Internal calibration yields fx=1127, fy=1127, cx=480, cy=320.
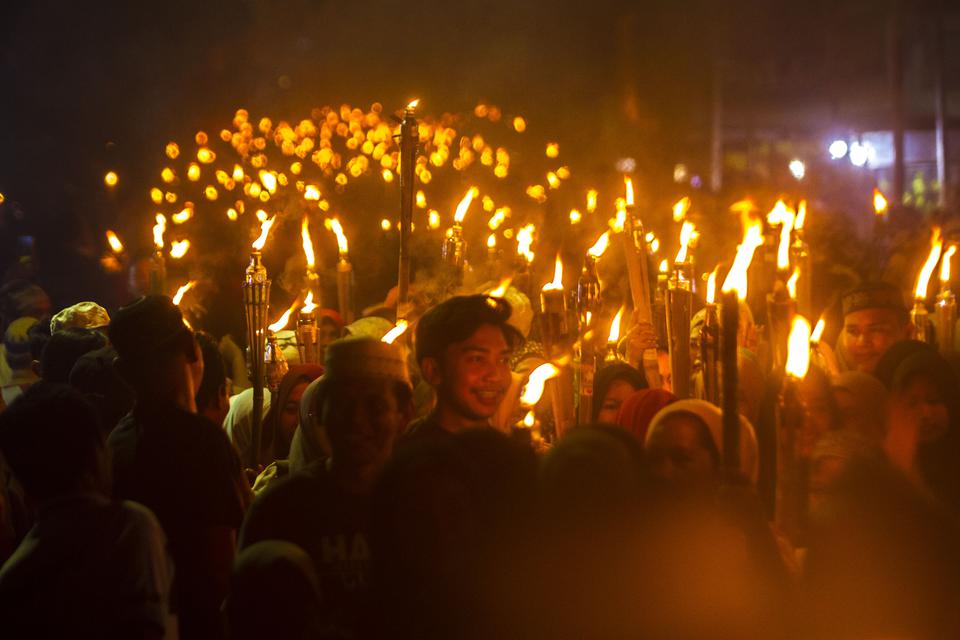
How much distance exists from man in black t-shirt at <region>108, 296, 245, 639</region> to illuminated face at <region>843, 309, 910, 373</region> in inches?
131

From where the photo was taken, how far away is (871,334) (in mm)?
5492

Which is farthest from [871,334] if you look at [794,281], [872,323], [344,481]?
[344,481]

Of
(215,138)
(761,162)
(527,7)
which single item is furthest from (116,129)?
(761,162)

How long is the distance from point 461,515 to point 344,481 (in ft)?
1.95

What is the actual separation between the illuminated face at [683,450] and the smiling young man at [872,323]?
2.71 meters

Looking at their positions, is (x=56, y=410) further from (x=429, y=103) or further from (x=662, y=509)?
(x=429, y=103)

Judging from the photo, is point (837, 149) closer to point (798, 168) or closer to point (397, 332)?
point (798, 168)

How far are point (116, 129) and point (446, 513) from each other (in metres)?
15.3

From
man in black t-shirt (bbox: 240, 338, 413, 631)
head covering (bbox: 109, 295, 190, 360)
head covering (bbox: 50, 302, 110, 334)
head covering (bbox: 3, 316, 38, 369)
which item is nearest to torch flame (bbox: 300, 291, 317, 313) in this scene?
head covering (bbox: 50, 302, 110, 334)

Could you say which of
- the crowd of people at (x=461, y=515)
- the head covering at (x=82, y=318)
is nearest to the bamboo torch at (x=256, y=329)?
the crowd of people at (x=461, y=515)

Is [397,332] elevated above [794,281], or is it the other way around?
[794,281]

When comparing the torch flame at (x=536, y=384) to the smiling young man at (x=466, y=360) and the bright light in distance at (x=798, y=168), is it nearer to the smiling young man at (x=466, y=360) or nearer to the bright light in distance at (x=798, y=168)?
the smiling young man at (x=466, y=360)

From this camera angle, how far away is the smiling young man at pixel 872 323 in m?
5.46

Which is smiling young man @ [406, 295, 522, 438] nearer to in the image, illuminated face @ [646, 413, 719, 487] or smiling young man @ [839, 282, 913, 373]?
illuminated face @ [646, 413, 719, 487]
